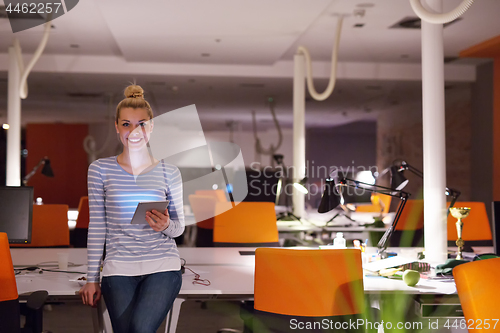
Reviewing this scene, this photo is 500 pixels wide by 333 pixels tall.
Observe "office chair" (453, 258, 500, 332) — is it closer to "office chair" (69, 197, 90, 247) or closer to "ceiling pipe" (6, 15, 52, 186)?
"office chair" (69, 197, 90, 247)

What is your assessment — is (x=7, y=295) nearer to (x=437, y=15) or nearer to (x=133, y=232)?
(x=133, y=232)

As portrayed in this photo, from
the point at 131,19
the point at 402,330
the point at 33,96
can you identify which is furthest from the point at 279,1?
the point at 33,96

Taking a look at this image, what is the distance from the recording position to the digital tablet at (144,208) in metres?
1.79

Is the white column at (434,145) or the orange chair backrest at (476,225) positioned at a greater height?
the white column at (434,145)

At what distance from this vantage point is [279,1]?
14.2 ft

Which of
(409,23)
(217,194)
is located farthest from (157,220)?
(409,23)

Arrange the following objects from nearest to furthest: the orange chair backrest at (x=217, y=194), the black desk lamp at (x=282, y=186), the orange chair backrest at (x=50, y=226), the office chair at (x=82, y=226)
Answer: the orange chair backrest at (x=50, y=226), the office chair at (x=82, y=226), the black desk lamp at (x=282, y=186), the orange chair backrest at (x=217, y=194)

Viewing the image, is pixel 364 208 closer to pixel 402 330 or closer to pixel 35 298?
pixel 402 330

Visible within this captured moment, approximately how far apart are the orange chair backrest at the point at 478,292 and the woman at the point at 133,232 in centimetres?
109

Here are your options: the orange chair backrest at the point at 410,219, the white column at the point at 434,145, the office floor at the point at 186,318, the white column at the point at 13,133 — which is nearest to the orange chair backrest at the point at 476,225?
the orange chair backrest at the point at 410,219

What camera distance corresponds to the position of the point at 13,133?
5.89 meters

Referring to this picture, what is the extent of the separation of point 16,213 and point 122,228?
991 mm

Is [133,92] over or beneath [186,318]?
over

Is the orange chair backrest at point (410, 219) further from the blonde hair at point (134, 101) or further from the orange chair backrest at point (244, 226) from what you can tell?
the blonde hair at point (134, 101)
